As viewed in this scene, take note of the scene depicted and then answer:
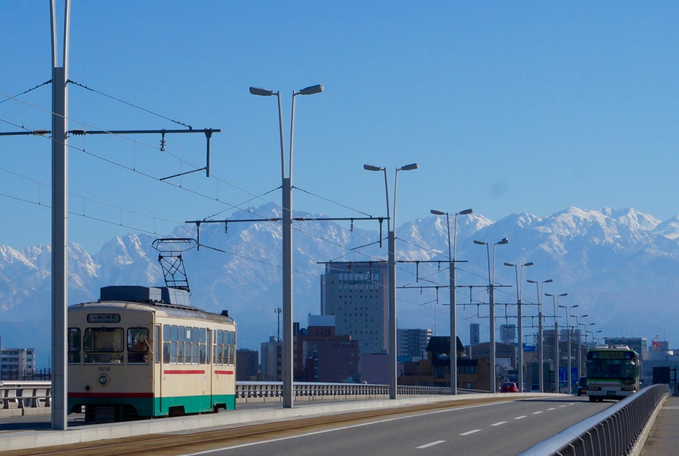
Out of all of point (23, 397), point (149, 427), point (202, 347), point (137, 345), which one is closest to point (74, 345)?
point (137, 345)

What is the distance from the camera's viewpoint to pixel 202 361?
31328 millimetres

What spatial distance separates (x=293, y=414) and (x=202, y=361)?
375 cm

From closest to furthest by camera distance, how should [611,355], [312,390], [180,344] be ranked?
[180,344], [611,355], [312,390]

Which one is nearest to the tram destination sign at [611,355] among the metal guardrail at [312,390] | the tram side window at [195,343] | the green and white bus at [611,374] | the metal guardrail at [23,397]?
the green and white bus at [611,374]

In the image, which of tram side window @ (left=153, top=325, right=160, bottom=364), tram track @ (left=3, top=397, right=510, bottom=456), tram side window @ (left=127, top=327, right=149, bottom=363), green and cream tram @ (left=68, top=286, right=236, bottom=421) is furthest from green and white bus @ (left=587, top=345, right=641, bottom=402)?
tram side window @ (left=127, top=327, right=149, bottom=363)

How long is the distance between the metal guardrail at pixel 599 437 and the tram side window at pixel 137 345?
11723 millimetres

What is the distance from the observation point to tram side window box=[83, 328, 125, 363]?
2852 centimetres

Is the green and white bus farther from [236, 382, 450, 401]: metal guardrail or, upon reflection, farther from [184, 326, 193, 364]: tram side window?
[184, 326, 193, 364]: tram side window

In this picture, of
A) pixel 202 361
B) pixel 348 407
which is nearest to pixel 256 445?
pixel 202 361

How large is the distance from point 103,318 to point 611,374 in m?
32.1

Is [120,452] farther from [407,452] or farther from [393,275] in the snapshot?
[393,275]

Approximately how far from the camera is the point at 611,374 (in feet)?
178

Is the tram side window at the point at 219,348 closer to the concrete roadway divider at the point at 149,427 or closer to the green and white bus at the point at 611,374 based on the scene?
the concrete roadway divider at the point at 149,427

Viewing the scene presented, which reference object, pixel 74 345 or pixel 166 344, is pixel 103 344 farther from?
pixel 166 344
